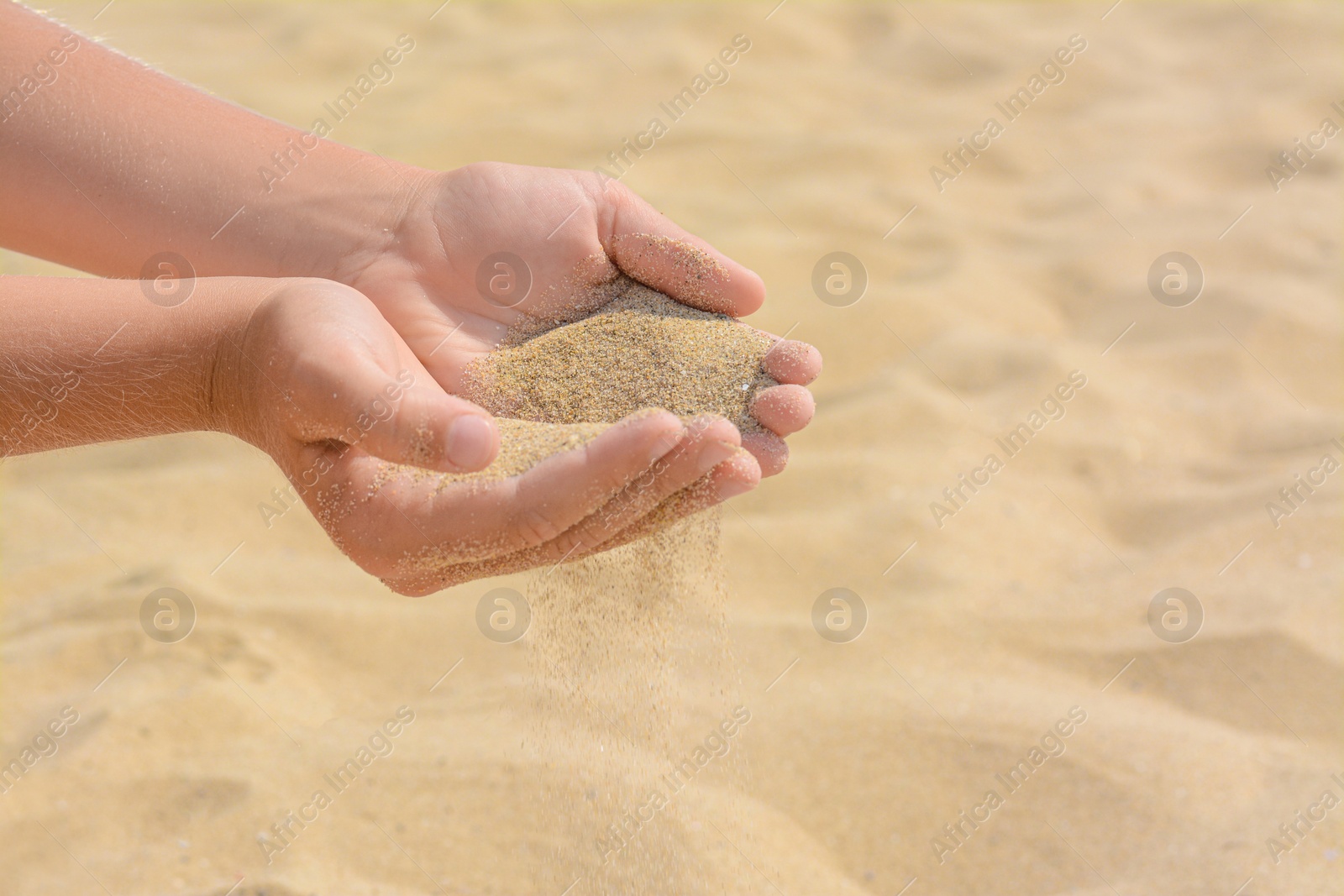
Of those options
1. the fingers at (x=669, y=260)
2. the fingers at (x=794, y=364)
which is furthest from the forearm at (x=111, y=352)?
the fingers at (x=794, y=364)

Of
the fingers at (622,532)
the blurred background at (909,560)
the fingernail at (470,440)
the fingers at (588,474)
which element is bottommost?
the blurred background at (909,560)

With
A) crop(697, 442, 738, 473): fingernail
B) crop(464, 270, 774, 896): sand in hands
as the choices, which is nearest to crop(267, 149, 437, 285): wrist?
crop(464, 270, 774, 896): sand in hands

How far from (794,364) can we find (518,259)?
591 millimetres

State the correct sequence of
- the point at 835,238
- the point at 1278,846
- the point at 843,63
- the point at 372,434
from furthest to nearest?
the point at 843,63 → the point at 835,238 → the point at 1278,846 → the point at 372,434

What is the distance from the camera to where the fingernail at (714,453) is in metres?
1.42

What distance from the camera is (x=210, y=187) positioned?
2.04m

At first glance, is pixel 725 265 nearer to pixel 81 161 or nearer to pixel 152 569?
pixel 81 161

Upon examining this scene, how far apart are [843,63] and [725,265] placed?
3.06 meters

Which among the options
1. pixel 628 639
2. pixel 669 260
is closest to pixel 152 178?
pixel 669 260

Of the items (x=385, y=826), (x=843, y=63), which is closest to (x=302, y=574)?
(x=385, y=826)

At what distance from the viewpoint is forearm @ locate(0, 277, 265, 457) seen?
1588 millimetres

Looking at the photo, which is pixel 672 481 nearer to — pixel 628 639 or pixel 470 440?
pixel 470 440

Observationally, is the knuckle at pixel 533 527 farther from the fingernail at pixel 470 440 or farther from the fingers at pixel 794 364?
the fingers at pixel 794 364

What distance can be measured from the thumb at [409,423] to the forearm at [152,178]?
79 cm
